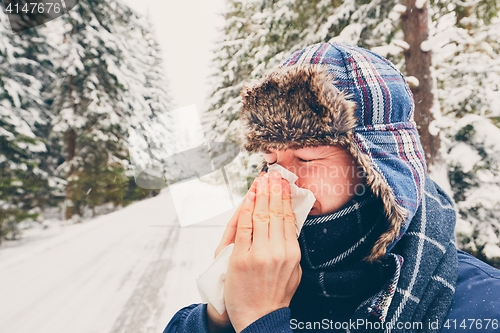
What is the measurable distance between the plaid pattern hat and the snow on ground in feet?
12.0

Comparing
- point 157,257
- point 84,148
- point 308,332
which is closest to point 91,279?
point 157,257

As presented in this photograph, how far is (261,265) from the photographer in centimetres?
117

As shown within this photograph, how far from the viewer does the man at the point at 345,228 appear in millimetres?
1189

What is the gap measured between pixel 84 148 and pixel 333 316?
1563cm

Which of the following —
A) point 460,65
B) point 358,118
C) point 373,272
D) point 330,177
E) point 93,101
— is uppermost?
point 93,101

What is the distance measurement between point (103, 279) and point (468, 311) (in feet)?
19.7

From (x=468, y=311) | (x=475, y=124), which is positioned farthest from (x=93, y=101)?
(x=468, y=311)

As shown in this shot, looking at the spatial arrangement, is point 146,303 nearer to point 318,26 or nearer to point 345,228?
point 345,228

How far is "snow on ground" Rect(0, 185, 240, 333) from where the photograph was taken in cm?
420

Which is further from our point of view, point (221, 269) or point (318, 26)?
point (318, 26)

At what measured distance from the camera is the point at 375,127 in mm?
1335

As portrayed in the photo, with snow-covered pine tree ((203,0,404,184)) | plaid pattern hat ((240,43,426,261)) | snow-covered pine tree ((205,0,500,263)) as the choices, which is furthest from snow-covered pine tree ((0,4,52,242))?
plaid pattern hat ((240,43,426,261))

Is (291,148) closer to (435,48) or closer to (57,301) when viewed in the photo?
(435,48)

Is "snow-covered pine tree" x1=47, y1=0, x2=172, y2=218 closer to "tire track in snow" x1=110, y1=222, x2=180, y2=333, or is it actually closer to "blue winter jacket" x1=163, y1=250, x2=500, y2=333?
"tire track in snow" x1=110, y1=222, x2=180, y2=333
